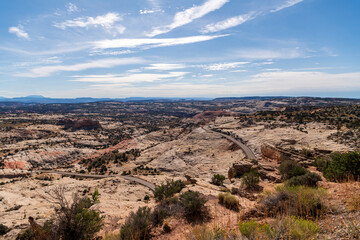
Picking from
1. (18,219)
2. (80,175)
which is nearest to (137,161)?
(80,175)

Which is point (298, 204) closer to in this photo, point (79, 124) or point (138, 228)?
point (138, 228)

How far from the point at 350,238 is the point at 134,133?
10289 centimetres

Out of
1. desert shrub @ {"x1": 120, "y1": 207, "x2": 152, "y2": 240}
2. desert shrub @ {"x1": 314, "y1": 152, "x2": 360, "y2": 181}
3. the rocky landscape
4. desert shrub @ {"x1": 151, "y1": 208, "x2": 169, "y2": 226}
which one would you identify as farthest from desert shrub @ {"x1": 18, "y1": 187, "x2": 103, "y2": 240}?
desert shrub @ {"x1": 314, "y1": 152, "x2": 360, "y2": 181}

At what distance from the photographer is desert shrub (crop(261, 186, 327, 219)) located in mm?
6711

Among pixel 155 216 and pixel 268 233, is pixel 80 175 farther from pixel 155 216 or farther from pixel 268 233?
pixel 268 233

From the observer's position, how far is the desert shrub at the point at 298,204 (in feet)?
22.0

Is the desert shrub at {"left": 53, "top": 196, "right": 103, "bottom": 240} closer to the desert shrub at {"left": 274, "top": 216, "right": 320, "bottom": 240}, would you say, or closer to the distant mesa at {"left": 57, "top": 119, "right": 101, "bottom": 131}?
the desert shrub at {"left": 274, "top": 216, "right": 320, "bottom": 240}

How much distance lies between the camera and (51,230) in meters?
8.17

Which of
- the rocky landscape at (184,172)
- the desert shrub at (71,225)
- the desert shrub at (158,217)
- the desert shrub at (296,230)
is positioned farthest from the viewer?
the desert shrub at (158,217)

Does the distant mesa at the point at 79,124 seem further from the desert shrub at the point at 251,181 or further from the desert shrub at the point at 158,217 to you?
the desert shrub at the point at 158,217

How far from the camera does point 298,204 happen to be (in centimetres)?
740

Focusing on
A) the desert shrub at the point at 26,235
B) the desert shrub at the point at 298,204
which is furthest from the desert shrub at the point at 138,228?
the desert shrub at the point at 26,235

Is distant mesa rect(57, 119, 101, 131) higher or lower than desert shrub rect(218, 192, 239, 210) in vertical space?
lower

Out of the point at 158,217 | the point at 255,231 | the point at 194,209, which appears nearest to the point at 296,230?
the point at 255,231
